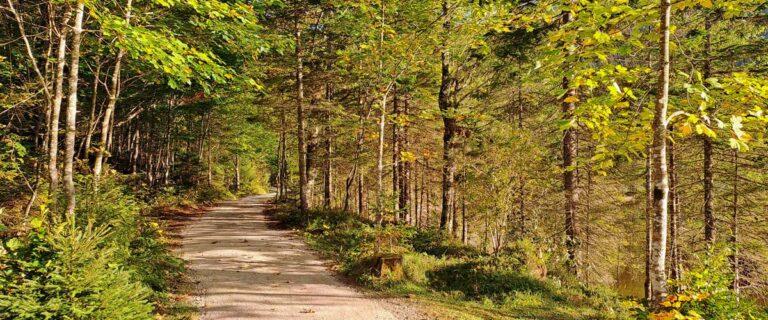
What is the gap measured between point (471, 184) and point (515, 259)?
12.9ft

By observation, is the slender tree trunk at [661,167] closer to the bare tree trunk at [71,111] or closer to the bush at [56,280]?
the bush at [56,280]

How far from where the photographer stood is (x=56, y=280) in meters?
4.55

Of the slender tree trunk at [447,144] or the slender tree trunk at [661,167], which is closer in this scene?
the slender tree trunk at [661,167]

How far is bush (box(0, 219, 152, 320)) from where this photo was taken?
436cm

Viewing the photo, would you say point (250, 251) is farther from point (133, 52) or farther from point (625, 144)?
point (625, 144)

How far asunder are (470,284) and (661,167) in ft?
22.8

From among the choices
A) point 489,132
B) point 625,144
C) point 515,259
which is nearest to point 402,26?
point 489,132

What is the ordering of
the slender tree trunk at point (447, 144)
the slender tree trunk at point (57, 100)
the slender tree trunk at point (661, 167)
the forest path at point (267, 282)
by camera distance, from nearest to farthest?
the slender tree trunk at point (661, 167)
the slender tree trunk at point (57, 100)
the forest path at point (267, 282)
the slender tree trunk at point (447, 144)

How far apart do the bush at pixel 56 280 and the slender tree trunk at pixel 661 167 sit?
6382mm

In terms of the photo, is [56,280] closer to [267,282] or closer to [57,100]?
[57,100]

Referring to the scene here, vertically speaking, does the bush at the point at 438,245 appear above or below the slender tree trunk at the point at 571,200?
below

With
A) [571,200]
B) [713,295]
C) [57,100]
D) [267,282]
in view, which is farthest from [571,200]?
[57,100]

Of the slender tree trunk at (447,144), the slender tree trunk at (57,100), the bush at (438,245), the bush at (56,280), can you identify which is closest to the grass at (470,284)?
the bush at (438,245)

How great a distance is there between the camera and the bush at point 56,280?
4359mm
